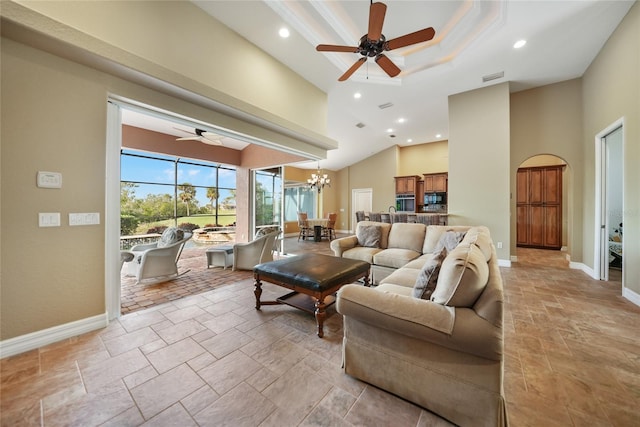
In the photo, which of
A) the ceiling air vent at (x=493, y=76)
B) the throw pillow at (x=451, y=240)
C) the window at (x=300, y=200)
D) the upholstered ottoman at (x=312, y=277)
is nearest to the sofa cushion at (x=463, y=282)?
the upholstered ottoman at (x=312, y=277)

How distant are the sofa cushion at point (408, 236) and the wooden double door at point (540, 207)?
5.11 meters

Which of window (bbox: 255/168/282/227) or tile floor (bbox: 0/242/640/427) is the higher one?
window (bbox: 255/168/282/227)

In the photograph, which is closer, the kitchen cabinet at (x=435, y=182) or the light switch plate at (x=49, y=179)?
the light switch plate at (x=49, y=179)

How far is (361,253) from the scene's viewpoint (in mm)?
3850

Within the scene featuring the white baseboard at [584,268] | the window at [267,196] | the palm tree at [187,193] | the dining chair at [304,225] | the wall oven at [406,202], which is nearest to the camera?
the white baseboard at [584,268]

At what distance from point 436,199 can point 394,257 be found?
6080 millimetres

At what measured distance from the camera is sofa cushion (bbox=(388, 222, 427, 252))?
385 centimetres

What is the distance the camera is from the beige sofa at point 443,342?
1201mm

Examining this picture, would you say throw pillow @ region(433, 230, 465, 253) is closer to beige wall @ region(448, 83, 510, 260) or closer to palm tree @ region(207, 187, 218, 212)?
beige wall @ region(448, 83, 510, 260)

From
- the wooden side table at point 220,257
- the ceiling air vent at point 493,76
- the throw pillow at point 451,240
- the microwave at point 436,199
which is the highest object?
the ceiling air vent at point 493,76

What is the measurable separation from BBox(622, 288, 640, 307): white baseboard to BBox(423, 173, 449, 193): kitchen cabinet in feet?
18.5

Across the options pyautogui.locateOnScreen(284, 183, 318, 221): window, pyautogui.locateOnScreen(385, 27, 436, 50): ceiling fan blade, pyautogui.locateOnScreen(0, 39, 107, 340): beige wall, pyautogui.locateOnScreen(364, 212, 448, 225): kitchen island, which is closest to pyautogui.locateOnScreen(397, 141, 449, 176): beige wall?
pyautogui.locateOnScreen(364, 212, 448, 225): kitchen island

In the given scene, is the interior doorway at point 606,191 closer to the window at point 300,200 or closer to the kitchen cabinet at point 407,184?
the kitchen cabinet at point 407,184

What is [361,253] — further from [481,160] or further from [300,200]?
[300,200]
